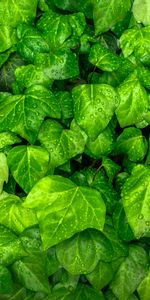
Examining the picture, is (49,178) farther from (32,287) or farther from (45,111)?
(32,287)

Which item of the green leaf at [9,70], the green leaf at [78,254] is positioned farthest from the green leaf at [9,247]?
the green leaf at [9,70]

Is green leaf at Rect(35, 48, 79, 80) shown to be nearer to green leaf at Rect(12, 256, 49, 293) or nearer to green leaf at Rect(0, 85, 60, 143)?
green leaf at Rect(0, 85, 60, 143)

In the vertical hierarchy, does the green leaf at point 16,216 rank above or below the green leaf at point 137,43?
below

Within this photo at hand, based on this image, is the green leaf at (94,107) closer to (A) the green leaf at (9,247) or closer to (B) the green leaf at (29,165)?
(B) the green leaf at (29,165)

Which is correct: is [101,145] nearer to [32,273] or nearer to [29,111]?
[29,111]

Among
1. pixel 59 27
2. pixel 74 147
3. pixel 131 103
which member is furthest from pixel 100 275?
pixel 59 27

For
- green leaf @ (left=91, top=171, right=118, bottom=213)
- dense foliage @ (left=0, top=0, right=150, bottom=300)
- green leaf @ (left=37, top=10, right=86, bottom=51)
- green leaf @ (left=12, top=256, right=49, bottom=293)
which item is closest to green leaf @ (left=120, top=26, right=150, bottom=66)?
dense foliage @ (left=0, top=0, right=150, bottom=300)
